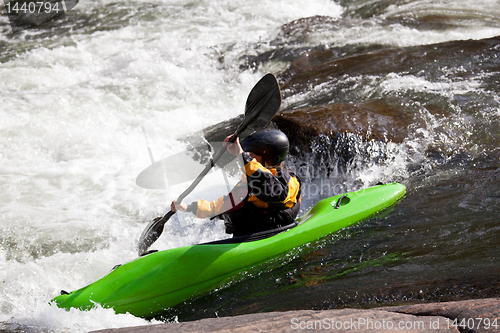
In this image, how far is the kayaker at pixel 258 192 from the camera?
2.85m

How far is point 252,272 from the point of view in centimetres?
309

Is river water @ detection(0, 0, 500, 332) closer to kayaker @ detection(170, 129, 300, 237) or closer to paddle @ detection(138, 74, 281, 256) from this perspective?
kayaker @ detection(170, 129, 300, 237)

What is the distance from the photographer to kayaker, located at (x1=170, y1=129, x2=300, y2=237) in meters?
2.85

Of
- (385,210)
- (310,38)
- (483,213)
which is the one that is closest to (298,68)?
(310,38)

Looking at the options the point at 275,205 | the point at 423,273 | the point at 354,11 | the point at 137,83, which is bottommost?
the point at 423,273

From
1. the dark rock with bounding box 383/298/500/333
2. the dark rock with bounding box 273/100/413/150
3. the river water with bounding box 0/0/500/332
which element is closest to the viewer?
the dark rock with bounding box 383/298/500/333

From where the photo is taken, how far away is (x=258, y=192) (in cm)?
291

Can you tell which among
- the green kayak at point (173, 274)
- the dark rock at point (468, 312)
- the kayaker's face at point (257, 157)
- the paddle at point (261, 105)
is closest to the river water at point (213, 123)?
the green kayak at point (173, 274)

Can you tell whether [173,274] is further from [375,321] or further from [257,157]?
[375,321]

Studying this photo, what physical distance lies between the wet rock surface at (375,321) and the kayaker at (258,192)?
107 cm

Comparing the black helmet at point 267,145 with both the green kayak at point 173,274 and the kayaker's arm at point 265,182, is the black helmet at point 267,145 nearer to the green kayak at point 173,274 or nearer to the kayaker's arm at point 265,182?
the kayaker's arm at point 265,182

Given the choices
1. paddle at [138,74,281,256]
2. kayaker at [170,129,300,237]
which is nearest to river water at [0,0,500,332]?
kayaker at [170,129,300,237]

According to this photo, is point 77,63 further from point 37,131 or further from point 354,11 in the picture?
point 354,11

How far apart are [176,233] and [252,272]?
1352mm
